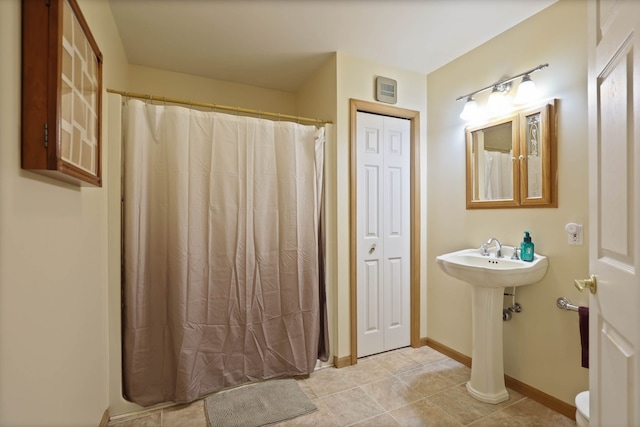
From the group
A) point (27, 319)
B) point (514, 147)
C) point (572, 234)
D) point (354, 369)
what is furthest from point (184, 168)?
point (572, 234)

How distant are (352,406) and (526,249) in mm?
1480

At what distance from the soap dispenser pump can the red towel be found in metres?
0.37

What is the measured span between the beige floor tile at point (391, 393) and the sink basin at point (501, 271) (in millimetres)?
857

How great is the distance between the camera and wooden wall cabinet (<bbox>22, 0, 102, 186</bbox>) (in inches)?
32.8

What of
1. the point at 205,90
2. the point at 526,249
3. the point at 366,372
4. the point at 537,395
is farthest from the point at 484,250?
the point at 205,90

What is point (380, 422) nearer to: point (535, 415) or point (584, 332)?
point (535, 415)

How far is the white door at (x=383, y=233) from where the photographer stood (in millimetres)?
2525

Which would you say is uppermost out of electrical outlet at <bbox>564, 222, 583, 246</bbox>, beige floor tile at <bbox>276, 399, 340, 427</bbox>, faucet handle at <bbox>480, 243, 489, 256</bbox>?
electrical outlet at <bbox>564, 222, 583, 246</bbox>

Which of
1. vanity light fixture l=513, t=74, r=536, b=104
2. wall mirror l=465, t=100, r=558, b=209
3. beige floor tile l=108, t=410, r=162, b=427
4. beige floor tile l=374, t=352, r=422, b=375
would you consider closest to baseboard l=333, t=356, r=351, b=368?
beige floor tile l=374, t=352, r=422, b=375

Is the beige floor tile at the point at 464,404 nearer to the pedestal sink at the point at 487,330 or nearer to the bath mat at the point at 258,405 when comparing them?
the pedestal sink at the point at 487,330

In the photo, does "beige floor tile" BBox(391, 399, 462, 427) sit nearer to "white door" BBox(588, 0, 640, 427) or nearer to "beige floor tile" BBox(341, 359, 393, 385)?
"beige floor tile" BBox(341, 359, 393, 385)

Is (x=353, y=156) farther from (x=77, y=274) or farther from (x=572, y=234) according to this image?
(x=77, y=274)

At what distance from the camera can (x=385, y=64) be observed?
259 centimetres

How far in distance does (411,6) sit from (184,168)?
174 cm
